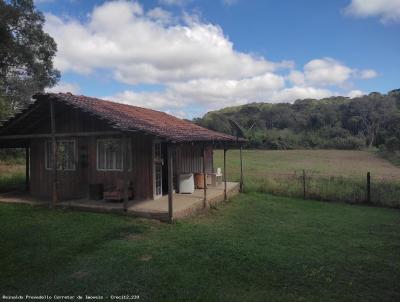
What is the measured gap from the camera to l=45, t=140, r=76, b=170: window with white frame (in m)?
12.8

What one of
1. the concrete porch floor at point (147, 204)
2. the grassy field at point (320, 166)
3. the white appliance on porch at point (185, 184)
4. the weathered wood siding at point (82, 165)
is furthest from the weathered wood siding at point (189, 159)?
the grassy field at point (320, 166)

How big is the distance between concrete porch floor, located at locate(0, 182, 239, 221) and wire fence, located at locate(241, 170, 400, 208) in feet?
13.5

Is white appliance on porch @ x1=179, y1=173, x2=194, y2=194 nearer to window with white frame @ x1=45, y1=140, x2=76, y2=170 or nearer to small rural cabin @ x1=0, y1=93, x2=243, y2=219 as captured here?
small rural cabin @ x1=0, y1=93, x2=243, y2=219

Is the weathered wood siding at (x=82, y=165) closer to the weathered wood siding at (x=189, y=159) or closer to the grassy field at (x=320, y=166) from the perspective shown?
the weathered wood siding at (x=189, y=159)

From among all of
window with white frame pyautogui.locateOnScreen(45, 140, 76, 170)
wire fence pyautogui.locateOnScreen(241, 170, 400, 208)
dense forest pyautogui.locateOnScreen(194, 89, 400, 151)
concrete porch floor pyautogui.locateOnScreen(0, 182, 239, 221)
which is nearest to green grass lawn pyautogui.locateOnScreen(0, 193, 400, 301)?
concrete porch floor pyautogui.locateOnScreen(0, 182, 239, 221)

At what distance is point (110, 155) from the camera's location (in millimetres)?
12125

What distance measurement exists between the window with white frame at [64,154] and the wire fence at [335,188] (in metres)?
8.06

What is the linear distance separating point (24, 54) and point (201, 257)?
2730 centimetres

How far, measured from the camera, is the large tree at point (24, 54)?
2559 cm

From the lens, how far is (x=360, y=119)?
72188mm

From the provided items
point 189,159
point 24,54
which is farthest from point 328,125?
point 189,159

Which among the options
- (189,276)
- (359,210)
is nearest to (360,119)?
(359,210)

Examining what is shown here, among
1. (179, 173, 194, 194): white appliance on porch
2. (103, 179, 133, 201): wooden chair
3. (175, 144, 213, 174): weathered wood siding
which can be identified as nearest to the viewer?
(103, 179, 133, 201): wooden chair

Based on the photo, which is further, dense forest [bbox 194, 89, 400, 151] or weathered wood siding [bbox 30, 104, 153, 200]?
dense forest [bbox 194, 89, 400, 151]
